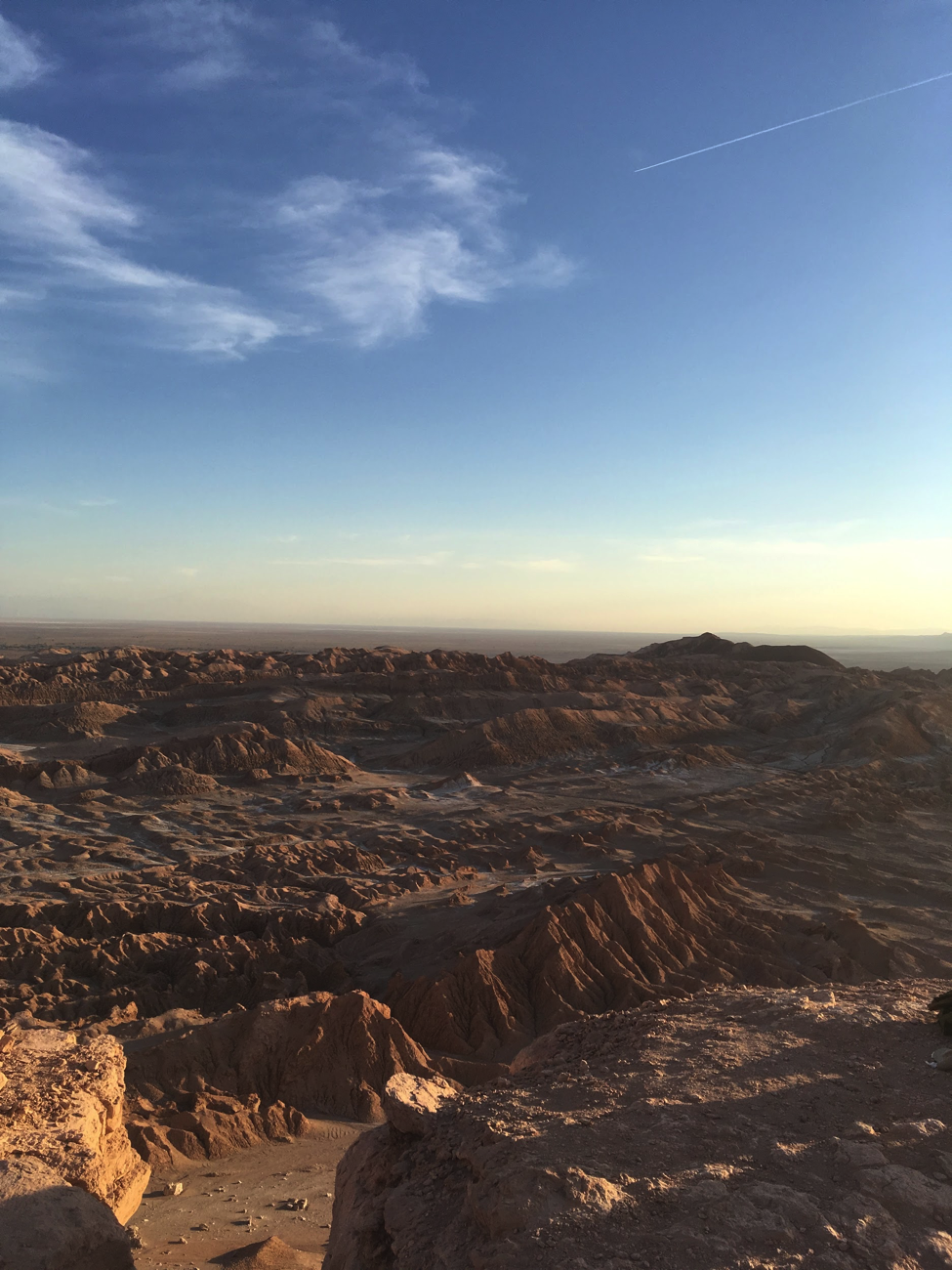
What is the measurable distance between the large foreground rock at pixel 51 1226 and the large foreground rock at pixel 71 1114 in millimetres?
329

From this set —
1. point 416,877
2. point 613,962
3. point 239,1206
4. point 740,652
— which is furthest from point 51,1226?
point 740,652

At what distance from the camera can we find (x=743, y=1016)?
7254 mm

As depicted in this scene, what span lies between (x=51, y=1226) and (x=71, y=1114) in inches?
59.0

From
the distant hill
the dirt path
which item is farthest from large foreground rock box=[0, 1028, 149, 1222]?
the distant hill

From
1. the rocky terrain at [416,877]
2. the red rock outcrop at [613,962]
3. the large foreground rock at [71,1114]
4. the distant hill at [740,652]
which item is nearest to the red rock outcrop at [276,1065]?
the rocky terrain at [416,877]

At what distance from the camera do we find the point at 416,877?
843 inches

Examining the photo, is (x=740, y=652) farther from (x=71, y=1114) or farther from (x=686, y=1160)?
(x=686, y=1160)

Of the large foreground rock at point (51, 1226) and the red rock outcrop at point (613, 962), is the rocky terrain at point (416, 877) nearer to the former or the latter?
the red rock outcrop at point (613, 962)

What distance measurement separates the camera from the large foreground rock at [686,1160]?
4094mm

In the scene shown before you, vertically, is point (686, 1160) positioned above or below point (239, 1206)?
above

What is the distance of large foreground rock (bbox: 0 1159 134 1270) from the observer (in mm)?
5312

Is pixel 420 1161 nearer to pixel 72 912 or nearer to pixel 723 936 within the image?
pixel 723 936

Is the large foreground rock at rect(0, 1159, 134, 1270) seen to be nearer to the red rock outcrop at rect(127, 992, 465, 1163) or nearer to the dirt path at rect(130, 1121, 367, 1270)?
the dirt path at rect(130, 1121, 367, 1270)

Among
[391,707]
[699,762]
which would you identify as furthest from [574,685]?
[699,762]
